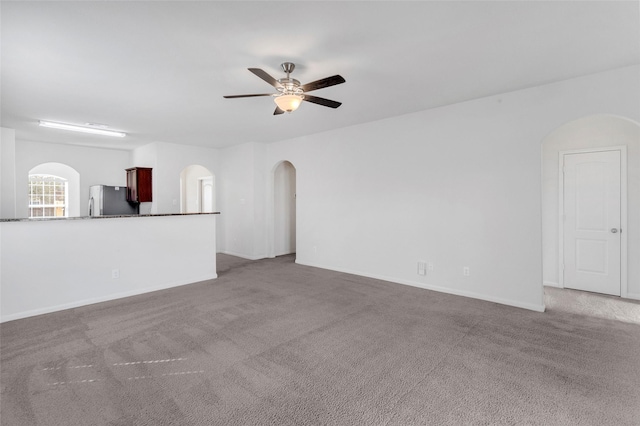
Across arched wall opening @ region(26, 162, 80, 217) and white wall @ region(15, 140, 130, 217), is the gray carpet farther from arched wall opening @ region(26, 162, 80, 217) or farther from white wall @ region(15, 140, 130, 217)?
arched wall opening @ region(26, 162, 80, 217)

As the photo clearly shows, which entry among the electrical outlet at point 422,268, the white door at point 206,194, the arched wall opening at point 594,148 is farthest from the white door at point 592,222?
the white door at point 206,194

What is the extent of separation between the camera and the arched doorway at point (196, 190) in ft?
30.3

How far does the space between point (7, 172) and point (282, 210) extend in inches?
200

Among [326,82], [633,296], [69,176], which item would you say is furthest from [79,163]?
[633,296]

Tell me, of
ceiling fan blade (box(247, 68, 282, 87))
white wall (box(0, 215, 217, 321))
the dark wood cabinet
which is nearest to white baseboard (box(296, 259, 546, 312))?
white wall (box(0, 215, 217, 321))

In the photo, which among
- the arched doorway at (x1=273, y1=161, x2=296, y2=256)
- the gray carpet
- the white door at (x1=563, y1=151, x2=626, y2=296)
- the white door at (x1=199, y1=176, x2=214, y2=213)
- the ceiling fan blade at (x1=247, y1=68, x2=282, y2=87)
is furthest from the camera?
the white door at (x1=199, y1=176, x2=214, y2=213)

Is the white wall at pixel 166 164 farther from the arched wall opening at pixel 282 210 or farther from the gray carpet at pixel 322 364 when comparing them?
the gray carpet at pixel 322 364

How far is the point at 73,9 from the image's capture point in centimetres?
208

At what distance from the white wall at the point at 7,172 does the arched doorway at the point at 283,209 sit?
4774mm

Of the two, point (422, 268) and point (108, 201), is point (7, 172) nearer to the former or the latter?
point (108, 201)

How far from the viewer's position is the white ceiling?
7.04 feet

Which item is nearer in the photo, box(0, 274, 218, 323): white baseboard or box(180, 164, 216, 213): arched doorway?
box(0, 274, 218, 323): white baseboard

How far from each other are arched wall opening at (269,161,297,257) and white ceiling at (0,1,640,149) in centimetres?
308

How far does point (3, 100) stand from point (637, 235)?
8.41 m
